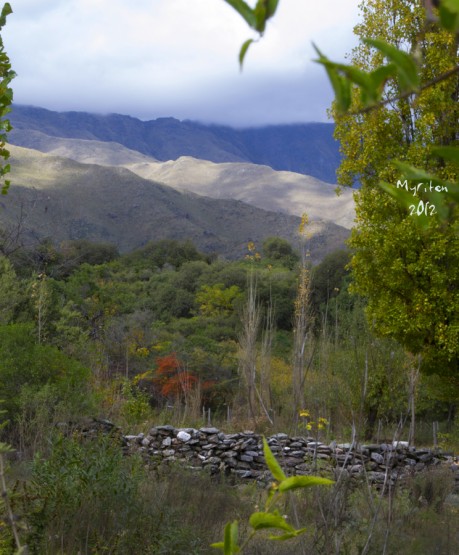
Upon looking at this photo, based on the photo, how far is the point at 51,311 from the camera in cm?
1886

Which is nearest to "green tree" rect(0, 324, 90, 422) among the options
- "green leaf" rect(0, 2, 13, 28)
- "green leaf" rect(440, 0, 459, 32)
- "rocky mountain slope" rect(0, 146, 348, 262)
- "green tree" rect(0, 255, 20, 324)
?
"green tree" rect(0, 255, 20, 324)

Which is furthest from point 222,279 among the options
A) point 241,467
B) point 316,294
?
point 241,467

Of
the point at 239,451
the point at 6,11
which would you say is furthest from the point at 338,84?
the point at 239,451

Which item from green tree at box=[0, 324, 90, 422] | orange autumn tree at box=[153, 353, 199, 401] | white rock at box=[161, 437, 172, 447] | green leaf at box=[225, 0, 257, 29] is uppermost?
green leaf at box=[225, 0, 257, 29]

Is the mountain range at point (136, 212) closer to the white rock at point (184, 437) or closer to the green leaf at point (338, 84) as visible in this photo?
the white rock at point (184, 437)

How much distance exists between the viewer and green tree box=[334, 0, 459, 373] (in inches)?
352

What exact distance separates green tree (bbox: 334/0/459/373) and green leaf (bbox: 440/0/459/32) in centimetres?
818

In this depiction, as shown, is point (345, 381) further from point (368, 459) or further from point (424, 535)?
point (424, 535)

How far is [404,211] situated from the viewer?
9.59m

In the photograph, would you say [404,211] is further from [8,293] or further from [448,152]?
[8,293]

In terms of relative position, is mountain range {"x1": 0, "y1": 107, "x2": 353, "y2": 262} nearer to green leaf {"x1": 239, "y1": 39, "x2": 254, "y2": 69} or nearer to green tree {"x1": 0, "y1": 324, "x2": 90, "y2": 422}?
green tree {"x1": 0, "y1": 324, "x2": 90, "y2": 422}

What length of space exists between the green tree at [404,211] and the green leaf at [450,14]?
818 centimetres

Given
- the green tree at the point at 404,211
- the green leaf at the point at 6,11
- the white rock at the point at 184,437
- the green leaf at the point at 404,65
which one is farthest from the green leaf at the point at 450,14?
the white rock at the point at 184,437

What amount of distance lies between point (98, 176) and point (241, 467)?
76069mm
